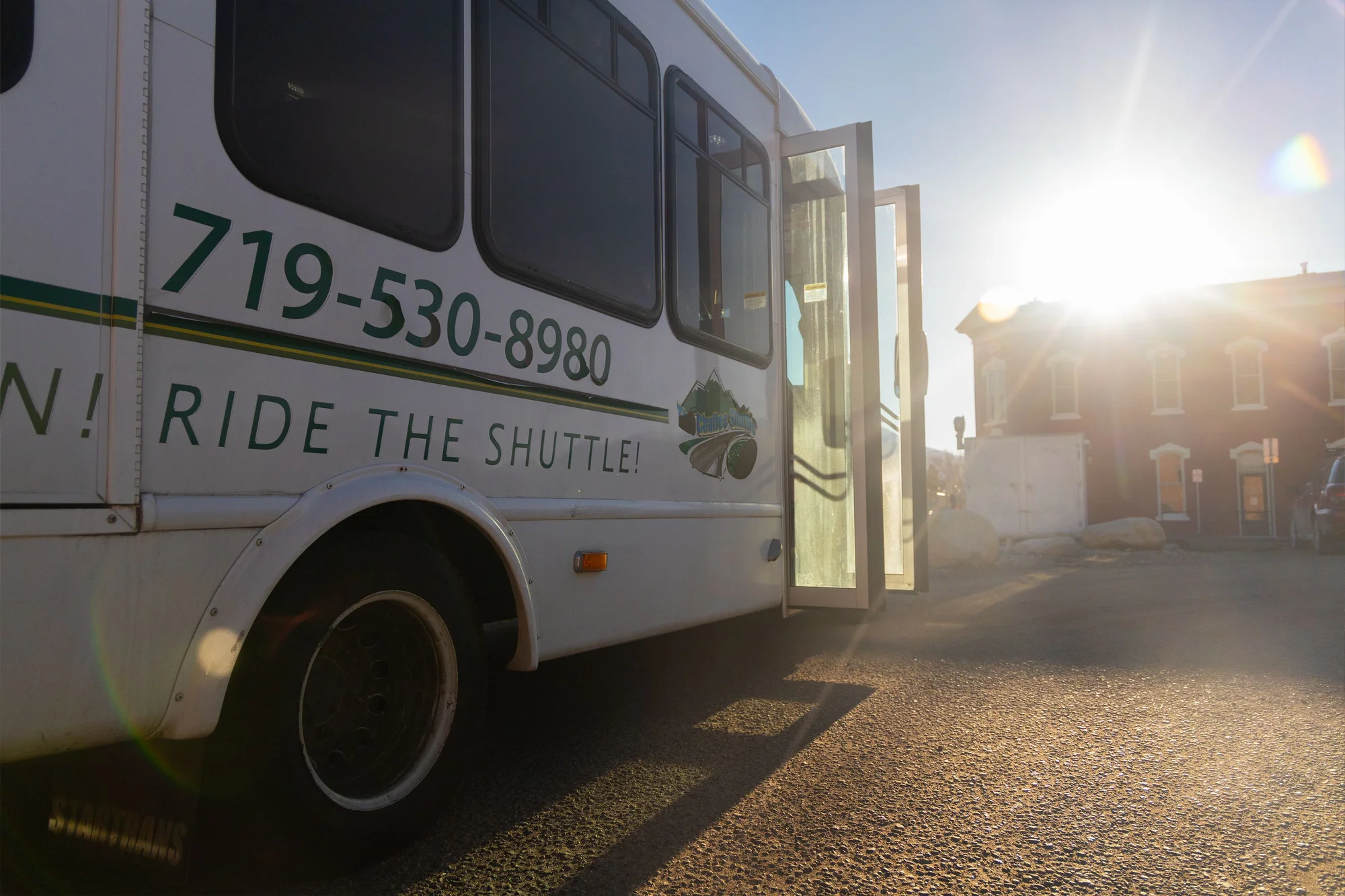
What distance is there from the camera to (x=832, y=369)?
6.08 meters

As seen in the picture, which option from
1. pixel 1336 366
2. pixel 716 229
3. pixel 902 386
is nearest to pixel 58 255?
pixel 716 229

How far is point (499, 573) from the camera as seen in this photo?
3.12 meters

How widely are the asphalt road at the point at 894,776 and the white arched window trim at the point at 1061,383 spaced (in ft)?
85.1

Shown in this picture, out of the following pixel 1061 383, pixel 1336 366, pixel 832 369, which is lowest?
pixel 832 369

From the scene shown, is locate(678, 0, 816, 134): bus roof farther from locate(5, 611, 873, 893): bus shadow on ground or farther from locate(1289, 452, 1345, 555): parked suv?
locate(1289, 452, 1345, 555): parked suv

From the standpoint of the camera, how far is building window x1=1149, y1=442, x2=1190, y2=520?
29250 mm

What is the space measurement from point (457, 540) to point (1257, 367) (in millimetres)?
32050

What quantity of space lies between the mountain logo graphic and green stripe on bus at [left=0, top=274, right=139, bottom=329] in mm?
2529

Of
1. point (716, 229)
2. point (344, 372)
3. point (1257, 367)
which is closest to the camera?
point (344, 372)

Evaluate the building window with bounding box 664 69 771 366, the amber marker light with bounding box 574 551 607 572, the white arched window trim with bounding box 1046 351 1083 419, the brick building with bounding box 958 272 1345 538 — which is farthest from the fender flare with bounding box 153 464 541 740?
the white arched window trim with bounding box 1046 351 1083 419

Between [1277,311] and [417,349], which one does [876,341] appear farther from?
[1277,311]

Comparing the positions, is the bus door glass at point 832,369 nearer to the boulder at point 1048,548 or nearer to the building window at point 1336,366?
the boulder at point 1048,548

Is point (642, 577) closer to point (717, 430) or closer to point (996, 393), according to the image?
point (717, 430)

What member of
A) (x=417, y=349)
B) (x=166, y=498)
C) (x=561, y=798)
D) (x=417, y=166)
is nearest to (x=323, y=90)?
(x=417, y=166)
